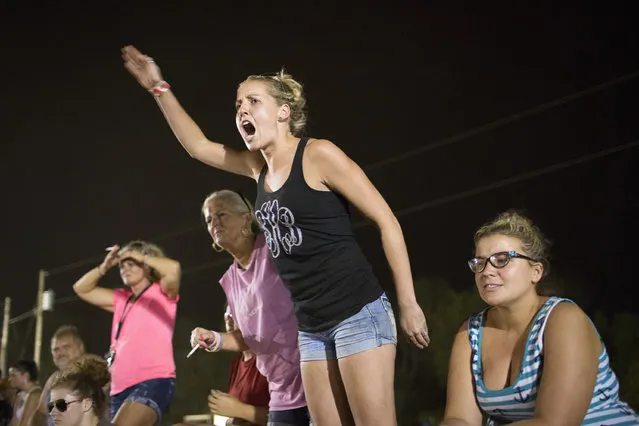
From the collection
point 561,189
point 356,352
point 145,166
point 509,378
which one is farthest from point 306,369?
point 145,166

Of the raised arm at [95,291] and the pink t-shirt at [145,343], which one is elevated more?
the raised arm at [95,291]

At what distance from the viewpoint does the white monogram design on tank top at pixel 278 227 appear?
2.08m

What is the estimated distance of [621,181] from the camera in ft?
21.1

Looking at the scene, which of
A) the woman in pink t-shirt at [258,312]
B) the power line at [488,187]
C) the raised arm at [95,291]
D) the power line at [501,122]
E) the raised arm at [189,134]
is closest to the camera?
the raised arm at [189,134]

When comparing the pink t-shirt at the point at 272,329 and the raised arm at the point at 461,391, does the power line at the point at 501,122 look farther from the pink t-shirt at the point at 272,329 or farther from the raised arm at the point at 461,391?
the raised arm at the point at 461,391

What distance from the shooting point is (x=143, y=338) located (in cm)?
350

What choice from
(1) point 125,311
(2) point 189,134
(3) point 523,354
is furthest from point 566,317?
(1) point 125,311

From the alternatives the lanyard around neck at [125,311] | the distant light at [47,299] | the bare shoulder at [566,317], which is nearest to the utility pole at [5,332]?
the distant light at [47,299]

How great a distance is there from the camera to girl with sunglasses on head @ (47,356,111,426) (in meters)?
2.82

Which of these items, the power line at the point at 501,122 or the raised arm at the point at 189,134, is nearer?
the raised arm at the point at 189,134

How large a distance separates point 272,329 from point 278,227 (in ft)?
1.94

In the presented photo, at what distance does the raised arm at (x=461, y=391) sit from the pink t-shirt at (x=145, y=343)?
5.76 feet

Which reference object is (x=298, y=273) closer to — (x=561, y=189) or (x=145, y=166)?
(x=561, y=189)

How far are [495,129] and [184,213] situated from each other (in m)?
3.85
